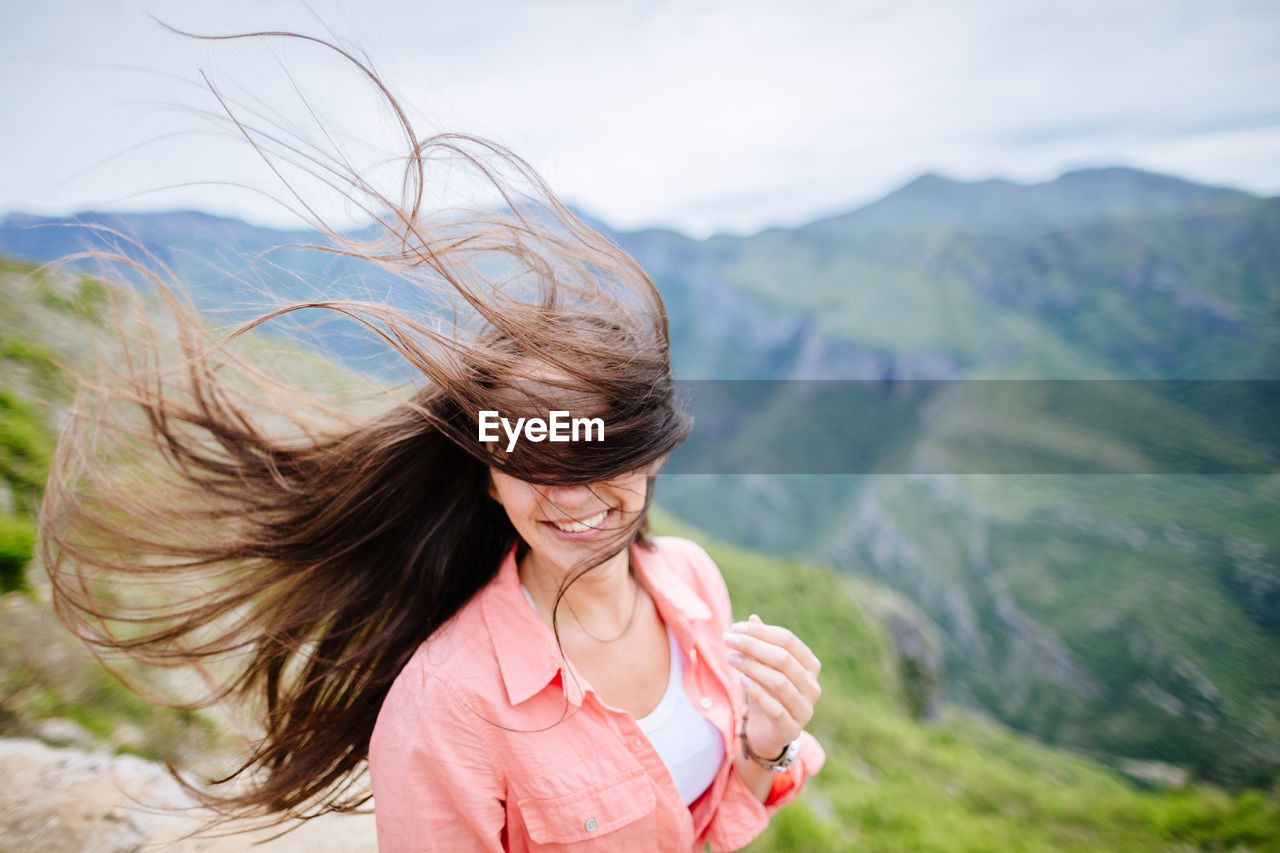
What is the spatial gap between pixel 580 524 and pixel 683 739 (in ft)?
2.83

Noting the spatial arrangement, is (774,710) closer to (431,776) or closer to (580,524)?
(580,524)

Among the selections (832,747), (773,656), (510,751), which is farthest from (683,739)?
(832,747)

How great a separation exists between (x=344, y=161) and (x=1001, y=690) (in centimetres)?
6135

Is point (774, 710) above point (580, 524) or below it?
below

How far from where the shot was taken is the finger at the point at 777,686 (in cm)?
186

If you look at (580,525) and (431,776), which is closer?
(431,776)

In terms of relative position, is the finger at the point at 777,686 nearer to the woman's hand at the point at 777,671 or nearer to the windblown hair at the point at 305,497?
the woman's hand at the point at 777,671

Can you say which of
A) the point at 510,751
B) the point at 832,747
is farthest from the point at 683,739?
the point at 832,747

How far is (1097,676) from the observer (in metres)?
47.0

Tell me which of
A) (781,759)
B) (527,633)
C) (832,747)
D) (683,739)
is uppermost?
(527,633)

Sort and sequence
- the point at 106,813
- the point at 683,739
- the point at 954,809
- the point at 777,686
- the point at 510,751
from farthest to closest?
the point at 954,809 → the point at 106,813 → the point at 683,739 → the point at 777,686 → the point at 510,751

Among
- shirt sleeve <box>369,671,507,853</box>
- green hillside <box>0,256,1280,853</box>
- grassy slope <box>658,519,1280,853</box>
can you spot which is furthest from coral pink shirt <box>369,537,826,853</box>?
grassy slope <box>658,519,1280,853</box>

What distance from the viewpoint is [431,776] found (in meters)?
1.64

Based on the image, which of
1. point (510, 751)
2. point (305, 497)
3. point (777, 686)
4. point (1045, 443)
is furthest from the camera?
point (1045, 443)
